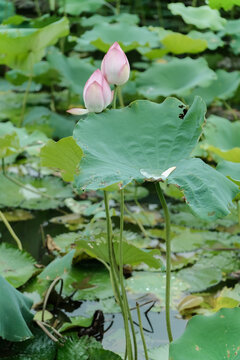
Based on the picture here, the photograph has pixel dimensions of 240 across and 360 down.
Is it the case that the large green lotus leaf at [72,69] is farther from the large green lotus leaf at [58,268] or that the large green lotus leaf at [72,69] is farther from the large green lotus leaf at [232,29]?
the large green lotus leaf at [58,268]

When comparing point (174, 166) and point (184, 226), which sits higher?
point (174, 166)

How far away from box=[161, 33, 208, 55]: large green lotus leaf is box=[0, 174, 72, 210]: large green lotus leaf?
81 centimetres

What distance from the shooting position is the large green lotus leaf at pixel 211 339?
0.91 metres

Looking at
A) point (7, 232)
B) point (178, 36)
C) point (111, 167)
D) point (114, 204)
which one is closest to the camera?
point (111, 167)

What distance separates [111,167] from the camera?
929mm

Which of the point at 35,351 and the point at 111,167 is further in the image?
the point at 35,351

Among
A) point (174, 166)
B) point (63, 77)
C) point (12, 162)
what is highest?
point (174, 166)

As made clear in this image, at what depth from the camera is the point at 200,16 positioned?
102 inches

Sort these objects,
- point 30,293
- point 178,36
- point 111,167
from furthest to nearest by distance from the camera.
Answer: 1. point 178,36
2. point 30,293
3. point 111,167

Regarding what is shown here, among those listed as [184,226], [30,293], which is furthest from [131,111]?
[184,226]

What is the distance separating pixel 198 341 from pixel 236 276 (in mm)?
620

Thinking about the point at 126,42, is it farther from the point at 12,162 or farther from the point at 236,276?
the point at 236,276

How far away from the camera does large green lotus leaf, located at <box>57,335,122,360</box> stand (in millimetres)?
1091

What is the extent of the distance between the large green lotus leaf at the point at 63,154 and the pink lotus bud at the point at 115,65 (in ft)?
0.44
